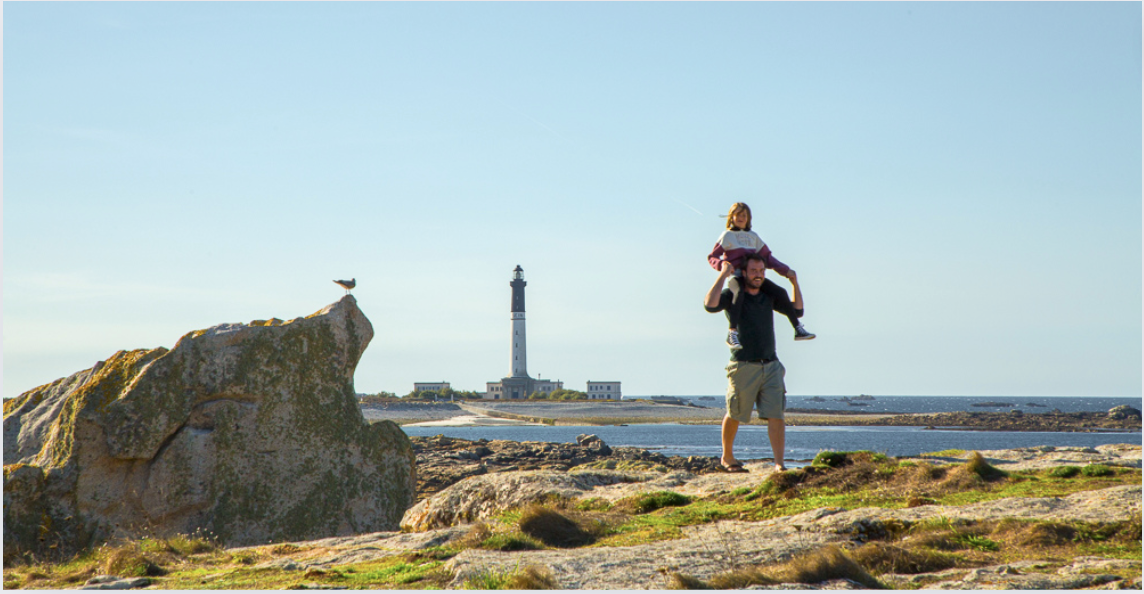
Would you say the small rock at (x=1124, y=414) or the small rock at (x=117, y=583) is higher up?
the small rock at (x=117, y=583)

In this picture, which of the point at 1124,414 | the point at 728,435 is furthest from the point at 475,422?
the point at 728,435

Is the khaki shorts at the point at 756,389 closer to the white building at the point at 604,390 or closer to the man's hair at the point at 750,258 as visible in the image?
the man's hair at the point at 750,258

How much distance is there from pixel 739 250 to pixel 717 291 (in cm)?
51

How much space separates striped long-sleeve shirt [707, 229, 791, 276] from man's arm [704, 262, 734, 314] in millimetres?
134

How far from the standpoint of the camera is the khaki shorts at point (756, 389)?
8.81 metres

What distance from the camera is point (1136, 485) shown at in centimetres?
700

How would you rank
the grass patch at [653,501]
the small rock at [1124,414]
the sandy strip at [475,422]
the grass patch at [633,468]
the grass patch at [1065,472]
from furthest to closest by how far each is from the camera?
the sandy strip at [475,422] < the small rock at [1124,414] < the grass patch at [633,468] < the grass patch at [653,501] < the grass patch at [1065,472]

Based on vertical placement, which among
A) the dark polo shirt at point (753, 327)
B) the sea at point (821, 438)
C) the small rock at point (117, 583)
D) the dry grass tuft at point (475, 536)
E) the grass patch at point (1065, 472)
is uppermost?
the dark polo shirt at point (753, 327)

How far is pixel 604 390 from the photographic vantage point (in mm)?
141625

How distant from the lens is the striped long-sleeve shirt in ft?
29.0

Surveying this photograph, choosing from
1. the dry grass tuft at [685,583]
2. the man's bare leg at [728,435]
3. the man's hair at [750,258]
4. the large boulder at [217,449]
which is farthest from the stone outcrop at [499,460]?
the dry grass tuft at [685,583]

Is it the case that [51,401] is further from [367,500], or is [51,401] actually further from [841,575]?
[841,575]

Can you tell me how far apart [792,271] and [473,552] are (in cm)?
462

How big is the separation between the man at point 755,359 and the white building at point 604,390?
132 metres
